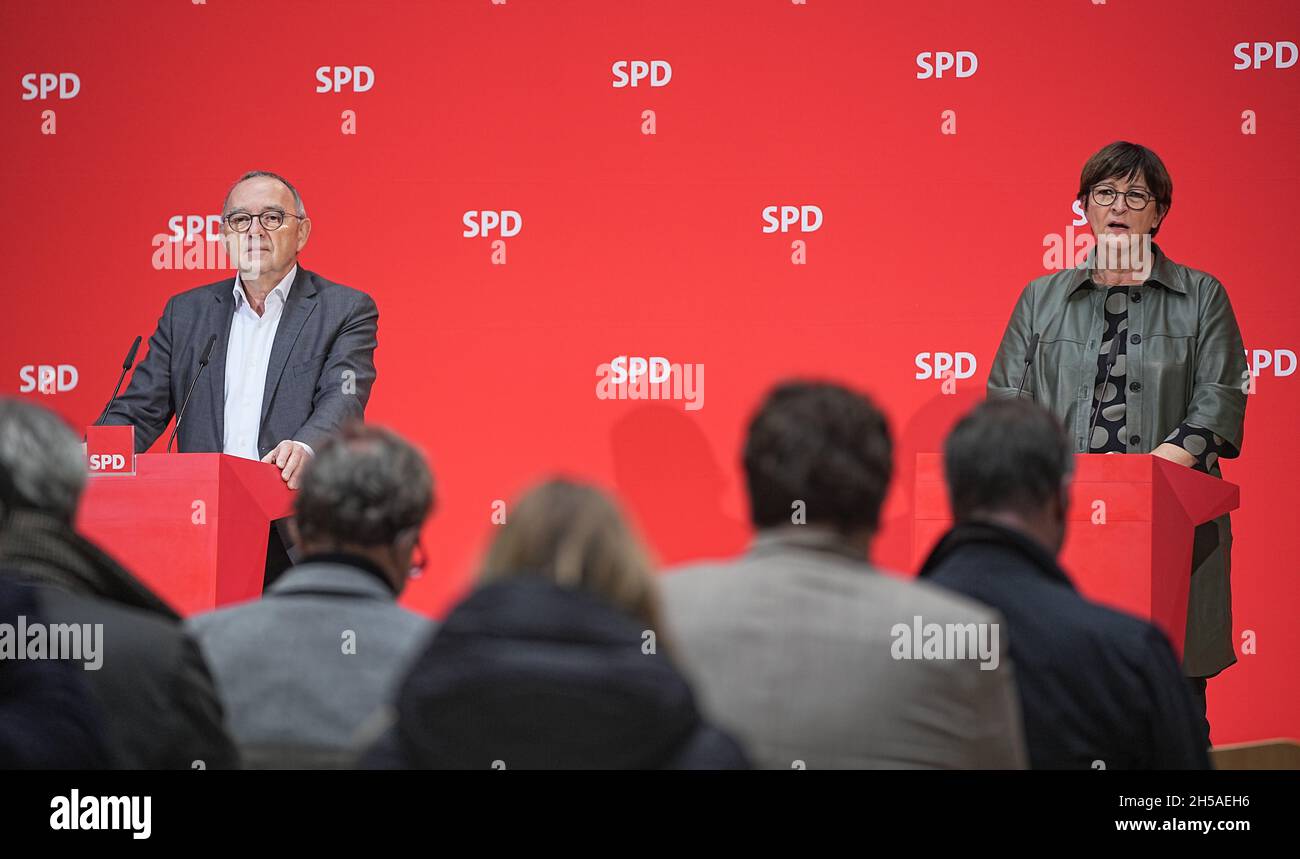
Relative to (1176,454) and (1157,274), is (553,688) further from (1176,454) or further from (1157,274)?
(1157,274)

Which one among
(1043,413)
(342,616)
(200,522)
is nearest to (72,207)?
(200,522)

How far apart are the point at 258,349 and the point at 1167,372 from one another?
2224mm

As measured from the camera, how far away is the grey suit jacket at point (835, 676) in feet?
5.96

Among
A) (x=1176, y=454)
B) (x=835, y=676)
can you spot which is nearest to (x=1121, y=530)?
(x=1176, y=454)

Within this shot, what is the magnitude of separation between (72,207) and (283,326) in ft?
4.61

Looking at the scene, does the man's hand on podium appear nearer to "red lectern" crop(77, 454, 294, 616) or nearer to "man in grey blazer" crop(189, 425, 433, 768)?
"red lectern" crop(77, 454, 294, 616)

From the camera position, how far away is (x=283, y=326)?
3939mm

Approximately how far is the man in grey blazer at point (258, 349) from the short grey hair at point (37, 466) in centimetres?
177

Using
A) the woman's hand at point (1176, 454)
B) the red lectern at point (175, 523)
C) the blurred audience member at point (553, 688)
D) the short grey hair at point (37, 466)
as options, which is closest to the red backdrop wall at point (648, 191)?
the woman's hand at point (1176, 454)

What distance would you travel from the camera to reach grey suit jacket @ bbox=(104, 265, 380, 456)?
3871 millimetres

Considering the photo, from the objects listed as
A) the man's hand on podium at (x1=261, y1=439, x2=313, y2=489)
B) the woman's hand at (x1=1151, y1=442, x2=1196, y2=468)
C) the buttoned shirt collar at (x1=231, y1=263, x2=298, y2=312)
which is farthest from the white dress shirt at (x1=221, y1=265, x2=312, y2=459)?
the woman's hand at (x1=1151, y1=442, x2=1196, y2=468)

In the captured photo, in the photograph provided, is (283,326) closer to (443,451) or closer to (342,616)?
(443,451)

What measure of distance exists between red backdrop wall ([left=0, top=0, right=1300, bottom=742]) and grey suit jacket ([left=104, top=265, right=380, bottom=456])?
886mm

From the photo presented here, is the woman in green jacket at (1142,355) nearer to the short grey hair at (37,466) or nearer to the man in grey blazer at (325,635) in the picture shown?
the man in grey blazer at (325,635)
